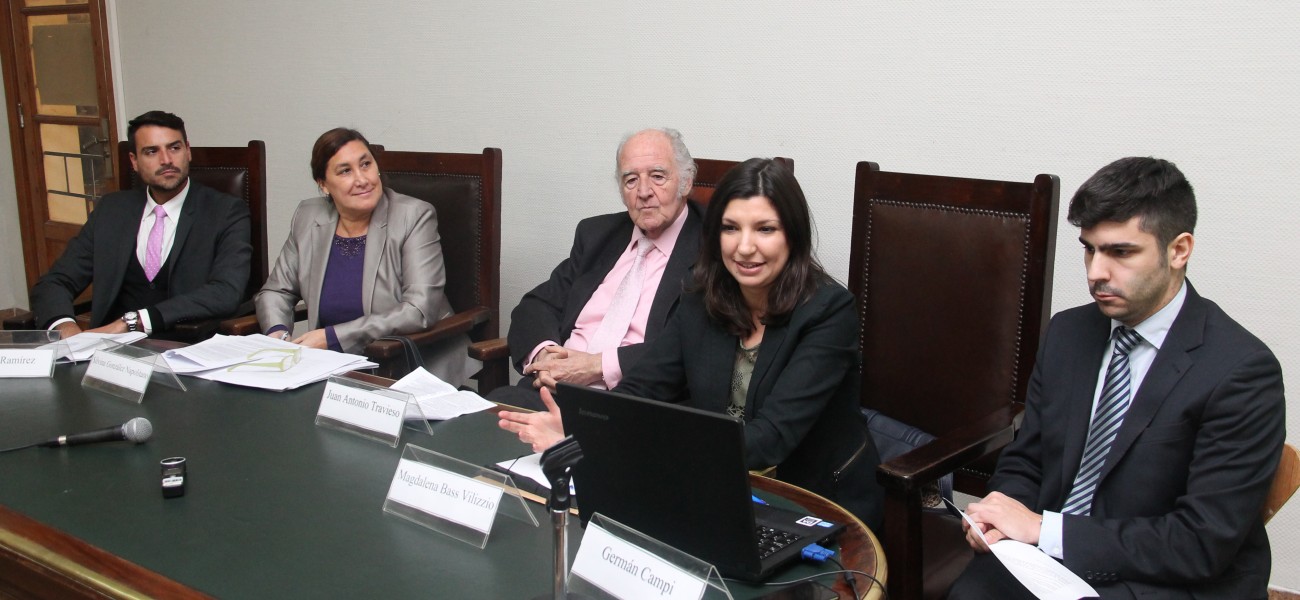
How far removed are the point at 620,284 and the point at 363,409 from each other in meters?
1.10

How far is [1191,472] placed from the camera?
59.8 inches

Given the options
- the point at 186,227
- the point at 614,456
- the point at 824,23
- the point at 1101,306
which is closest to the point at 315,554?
the point at 614,456

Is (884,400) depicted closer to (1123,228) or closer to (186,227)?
(1123,228)

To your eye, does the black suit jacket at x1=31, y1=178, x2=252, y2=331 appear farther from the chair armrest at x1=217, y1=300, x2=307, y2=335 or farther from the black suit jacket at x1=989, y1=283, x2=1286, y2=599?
the black suit jacket at x1=989, y1=283, x2=1286, y2=599

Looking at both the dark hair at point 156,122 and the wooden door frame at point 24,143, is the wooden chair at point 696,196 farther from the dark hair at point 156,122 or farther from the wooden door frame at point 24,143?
the wooden door frame at point 24,143

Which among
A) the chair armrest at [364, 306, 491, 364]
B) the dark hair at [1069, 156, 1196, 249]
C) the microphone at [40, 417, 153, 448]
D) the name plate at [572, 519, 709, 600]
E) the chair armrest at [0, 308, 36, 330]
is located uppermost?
the dark hair at [1069, 156, 1196, 249]

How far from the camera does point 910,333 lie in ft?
7.61

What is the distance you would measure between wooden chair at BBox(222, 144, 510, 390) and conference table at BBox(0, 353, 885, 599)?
3.59ft

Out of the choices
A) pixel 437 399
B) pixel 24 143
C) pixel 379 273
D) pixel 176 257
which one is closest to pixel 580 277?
pixel 379 273

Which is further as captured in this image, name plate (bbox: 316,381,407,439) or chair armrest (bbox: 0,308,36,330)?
chair armrest (bbox: 0,308,36,330)

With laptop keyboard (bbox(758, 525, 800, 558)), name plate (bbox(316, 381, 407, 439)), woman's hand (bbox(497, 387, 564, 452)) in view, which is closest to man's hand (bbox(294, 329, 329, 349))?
name plate (bbox(316, 381, 407, 439))

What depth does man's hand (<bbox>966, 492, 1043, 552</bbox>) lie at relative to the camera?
158 centimetres

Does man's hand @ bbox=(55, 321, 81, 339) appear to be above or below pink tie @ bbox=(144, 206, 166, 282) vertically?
below

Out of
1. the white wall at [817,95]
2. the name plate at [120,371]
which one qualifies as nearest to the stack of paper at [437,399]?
the name plate at [120,371]
